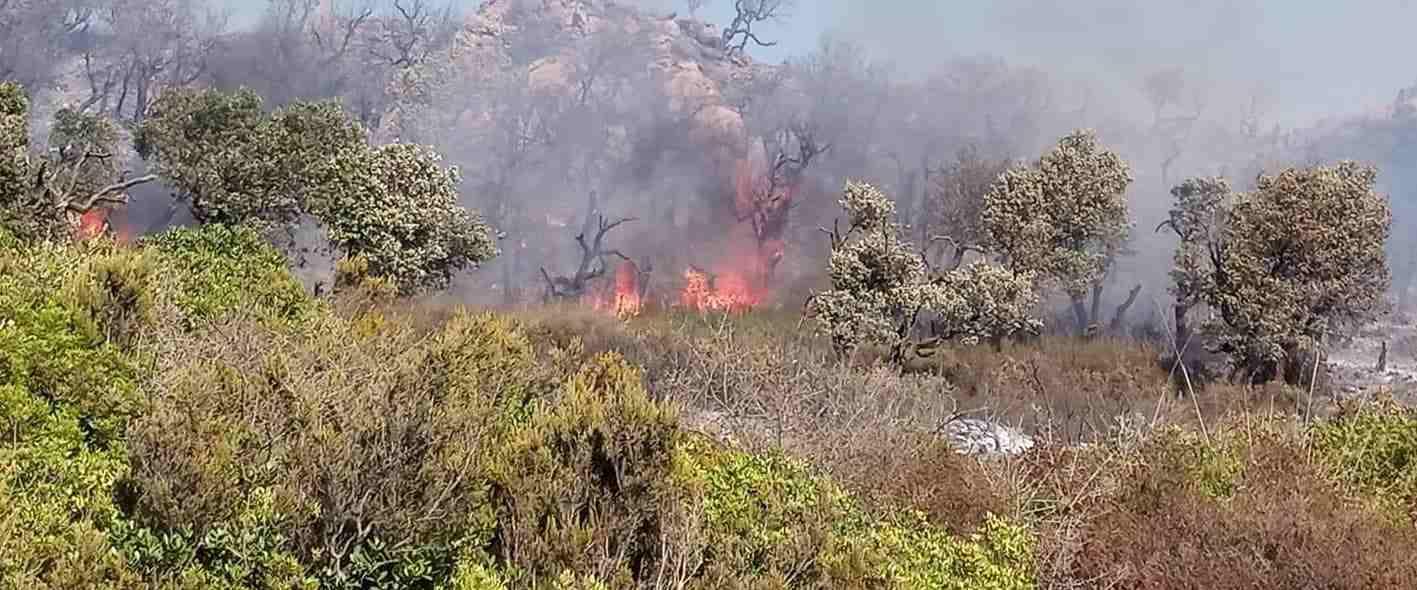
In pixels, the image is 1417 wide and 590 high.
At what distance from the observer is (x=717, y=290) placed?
3569 cm

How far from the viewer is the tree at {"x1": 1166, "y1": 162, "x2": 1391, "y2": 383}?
813 inches

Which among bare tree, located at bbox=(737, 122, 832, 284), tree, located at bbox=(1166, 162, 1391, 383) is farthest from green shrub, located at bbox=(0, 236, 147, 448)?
bare tree, located at bbox=(737, 122, 832, 284)

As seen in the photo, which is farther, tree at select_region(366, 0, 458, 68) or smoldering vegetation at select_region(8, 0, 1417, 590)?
tree at select_region(366, 0, 458, 68)

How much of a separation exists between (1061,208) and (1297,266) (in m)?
4.40

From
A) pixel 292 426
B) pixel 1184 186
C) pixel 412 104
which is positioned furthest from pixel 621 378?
pixel 412 104

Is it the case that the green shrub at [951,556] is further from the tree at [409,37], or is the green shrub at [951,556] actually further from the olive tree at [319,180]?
the tree at [409,37]

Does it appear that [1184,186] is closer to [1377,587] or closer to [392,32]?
[1377,587]

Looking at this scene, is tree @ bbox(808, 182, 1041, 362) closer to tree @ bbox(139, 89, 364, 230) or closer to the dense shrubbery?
tree @ bbox(139, 89, 364, 230)

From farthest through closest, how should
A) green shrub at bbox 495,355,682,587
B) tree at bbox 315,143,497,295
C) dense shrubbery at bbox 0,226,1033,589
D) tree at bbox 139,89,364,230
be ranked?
tree at bbox 139,89,364,230
tree at bbox 315,143,497,295
green shrub at bbox 495,355,682,587
dense shrubbery at bbox 0,226,1033,589

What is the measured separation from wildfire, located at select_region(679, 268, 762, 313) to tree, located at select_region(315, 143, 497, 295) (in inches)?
617

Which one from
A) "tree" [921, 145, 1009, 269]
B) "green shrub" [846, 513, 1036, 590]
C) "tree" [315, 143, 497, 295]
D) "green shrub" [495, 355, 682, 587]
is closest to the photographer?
"green shrub" [495, 355, 682, 587]

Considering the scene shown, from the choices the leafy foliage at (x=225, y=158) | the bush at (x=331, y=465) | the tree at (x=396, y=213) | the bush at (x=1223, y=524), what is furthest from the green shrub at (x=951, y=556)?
the leafy foliage at (x=225, y=158)

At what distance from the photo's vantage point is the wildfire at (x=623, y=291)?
33.3 m

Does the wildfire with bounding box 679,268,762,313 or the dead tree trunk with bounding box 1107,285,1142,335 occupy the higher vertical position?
the dead tree trunk with bounding box 1107,285,1142,335
